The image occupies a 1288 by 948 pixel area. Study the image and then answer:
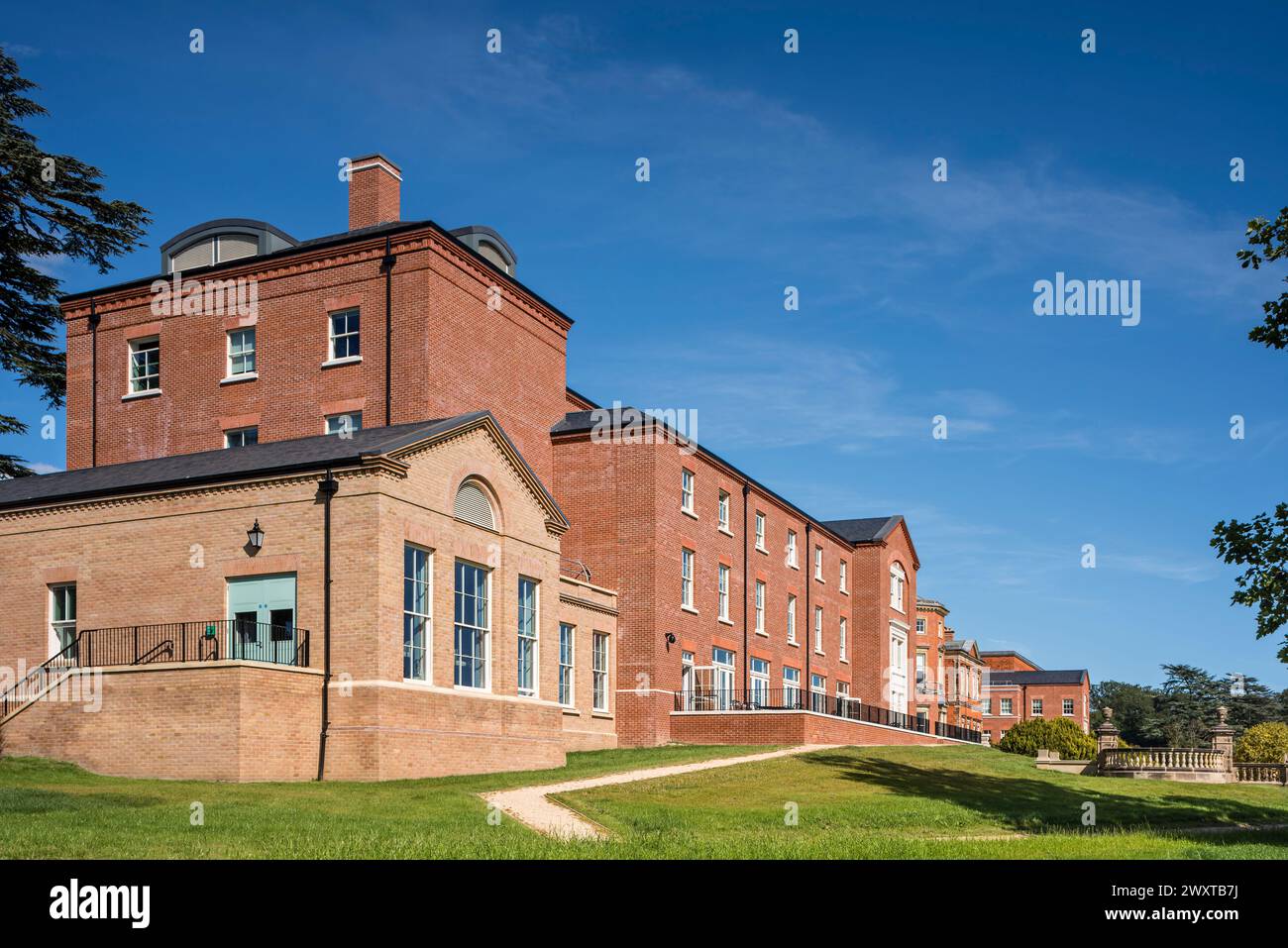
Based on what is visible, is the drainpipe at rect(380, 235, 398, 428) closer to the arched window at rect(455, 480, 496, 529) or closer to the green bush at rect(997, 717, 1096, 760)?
the arched window at rect(455, 480, 496, 529)

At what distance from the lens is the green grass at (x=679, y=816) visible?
13617 millimetres

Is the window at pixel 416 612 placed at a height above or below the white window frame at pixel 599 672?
above

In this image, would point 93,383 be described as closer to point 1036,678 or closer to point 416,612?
point 416,612

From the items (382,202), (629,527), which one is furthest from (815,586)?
(382,202)

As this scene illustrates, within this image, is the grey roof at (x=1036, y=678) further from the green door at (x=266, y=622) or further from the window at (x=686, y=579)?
the green door at (x=266, y=622)

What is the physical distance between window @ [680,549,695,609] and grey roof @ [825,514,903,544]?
20.4m

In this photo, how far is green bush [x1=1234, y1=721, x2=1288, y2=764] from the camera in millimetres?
56250

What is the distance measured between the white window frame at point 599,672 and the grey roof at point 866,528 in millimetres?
25485

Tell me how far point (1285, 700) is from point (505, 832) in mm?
134504

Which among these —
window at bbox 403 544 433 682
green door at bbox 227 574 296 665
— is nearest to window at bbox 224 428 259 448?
green door at bbox 227 574 296 665

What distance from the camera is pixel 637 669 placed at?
4053 centimetres

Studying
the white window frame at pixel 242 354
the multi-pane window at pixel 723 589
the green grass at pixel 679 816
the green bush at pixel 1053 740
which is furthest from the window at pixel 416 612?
the green bush at pixel 1053 740
